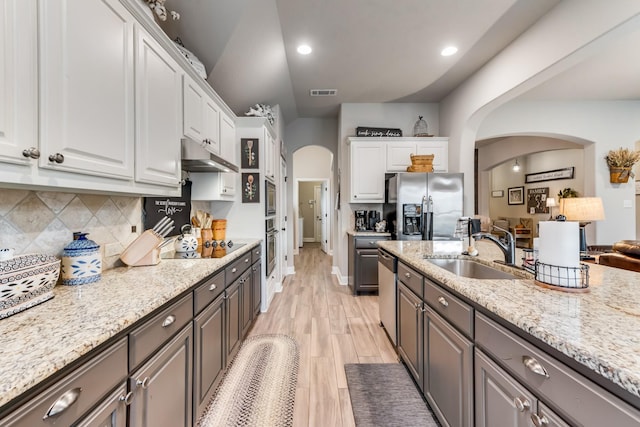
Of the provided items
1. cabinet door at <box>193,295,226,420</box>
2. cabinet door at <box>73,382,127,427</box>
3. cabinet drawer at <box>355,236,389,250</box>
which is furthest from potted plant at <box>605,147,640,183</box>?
cabinet door at <box>73,382,127,427</box>

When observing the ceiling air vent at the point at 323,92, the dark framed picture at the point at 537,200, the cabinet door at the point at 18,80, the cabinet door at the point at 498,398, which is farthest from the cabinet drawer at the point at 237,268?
the dark framed picture at the point at 537,200

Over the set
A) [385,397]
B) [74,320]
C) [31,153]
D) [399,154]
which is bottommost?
[385,397]

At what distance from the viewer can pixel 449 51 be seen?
116 inches

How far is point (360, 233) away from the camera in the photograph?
390 centimetres

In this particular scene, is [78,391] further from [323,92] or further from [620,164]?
[620,164]

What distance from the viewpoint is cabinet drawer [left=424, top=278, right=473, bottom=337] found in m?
1.17

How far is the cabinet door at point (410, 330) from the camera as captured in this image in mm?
1705

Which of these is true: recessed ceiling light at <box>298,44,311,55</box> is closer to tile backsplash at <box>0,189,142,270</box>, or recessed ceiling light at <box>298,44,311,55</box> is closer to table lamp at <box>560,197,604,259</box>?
tile backsplash at <box>0,189,142,270</box>

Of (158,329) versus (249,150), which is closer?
(158,329)

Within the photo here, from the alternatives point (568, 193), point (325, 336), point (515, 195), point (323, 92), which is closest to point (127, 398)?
point (325, 336)

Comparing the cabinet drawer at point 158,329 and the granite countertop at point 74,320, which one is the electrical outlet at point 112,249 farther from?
the cabinet drawer at point 158,329

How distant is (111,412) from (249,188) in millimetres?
2542

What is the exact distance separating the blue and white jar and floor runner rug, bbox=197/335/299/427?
3.41 feet

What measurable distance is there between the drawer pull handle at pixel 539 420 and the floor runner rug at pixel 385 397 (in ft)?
3.10
